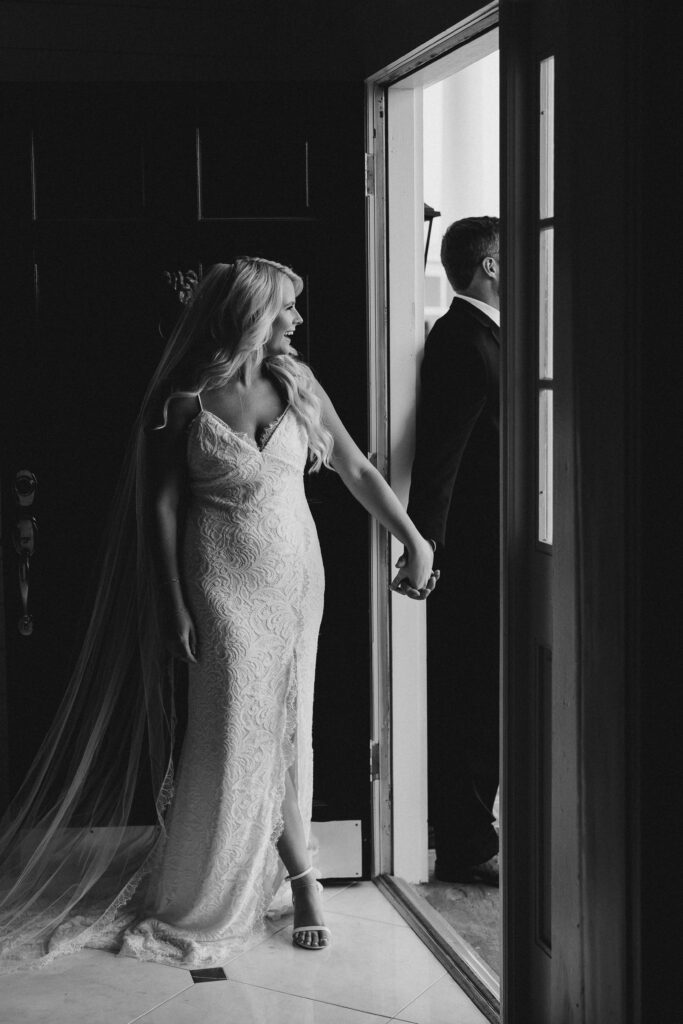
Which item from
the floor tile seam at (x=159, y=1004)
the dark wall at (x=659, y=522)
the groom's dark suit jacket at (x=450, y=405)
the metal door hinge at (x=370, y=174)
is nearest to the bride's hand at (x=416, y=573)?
the groom's dark suit jacket at (x=450, y=405)

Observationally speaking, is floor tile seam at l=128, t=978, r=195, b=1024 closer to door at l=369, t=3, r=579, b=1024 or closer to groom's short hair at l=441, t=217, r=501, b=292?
door at l=369, t=3, r=579, b=1024

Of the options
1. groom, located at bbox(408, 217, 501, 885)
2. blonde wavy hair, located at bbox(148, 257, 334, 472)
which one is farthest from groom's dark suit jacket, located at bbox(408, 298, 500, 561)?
blonde wavy hair, located at bbox(148, 257, 334, 472)

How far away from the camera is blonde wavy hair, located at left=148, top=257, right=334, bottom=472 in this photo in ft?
10.1

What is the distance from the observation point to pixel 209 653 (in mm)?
3137

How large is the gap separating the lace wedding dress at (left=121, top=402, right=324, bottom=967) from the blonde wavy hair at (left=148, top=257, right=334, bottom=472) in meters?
0.09

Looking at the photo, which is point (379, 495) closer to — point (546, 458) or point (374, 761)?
point (374, 761)

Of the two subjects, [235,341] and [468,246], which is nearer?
[235,341]

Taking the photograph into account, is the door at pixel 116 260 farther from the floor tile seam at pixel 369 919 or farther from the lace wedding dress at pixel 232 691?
the floor tile seam at pixel 369 919

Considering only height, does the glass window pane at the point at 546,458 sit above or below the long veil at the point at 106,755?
above

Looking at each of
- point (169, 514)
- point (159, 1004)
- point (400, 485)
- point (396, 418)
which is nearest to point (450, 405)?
point (396, 418)

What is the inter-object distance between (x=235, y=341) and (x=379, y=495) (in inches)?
22.8

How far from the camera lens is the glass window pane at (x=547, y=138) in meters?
2.39

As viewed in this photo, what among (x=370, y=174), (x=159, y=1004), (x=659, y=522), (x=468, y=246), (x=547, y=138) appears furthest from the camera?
(x=468, y=246)

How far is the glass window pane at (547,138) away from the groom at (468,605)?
1.03 metres
